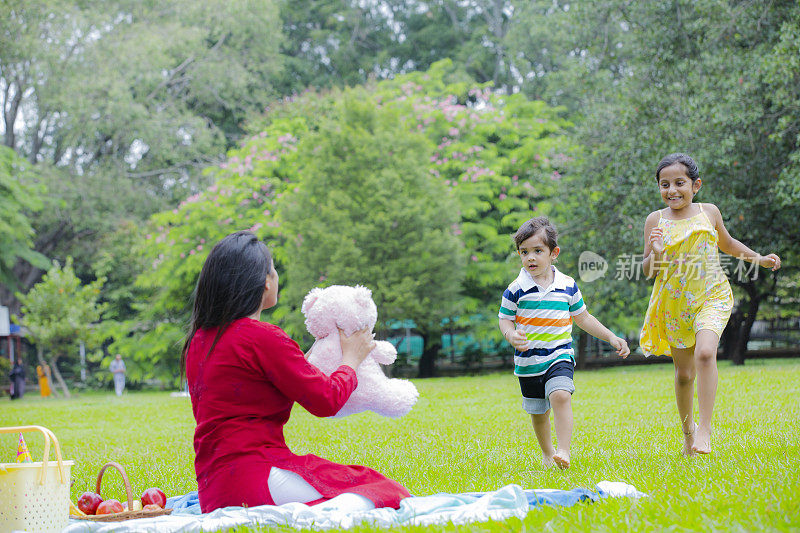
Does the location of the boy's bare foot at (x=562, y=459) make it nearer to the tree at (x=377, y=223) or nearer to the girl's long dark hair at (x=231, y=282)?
the girl's long dark hair at (x=231, y=282)

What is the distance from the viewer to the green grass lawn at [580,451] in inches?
127

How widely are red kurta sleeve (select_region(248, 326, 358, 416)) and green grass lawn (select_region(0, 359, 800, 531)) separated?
847 mm

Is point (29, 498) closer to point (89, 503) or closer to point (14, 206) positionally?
point (89, 503)

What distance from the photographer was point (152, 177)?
98.6 feet

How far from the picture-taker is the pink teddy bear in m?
3.79

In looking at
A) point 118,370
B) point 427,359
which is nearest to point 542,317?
point 427,359

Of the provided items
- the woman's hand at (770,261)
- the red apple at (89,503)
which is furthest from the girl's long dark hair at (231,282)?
the woman's hand at (770,261)

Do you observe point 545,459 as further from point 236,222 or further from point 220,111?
point 220,111

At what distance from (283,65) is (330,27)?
438 cm

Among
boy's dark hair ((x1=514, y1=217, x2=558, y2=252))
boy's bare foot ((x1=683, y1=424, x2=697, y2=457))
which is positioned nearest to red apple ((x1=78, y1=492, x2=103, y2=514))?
boy's dark hair ((x1=514, y1=217, x2=558, y2=252))

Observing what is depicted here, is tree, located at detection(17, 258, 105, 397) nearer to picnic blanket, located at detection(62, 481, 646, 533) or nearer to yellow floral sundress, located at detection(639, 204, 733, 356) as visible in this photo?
yellow floral sundress, located at detection(639, 204, 733, 356)

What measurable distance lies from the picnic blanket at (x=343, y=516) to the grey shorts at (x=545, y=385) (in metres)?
1.43

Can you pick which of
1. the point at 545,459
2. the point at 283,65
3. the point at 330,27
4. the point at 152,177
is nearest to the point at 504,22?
the point at 330,27

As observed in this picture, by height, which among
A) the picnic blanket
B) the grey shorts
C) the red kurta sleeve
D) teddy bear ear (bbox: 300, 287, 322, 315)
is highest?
teddy bear ear (bbox: 300, 287, 322, 315)
